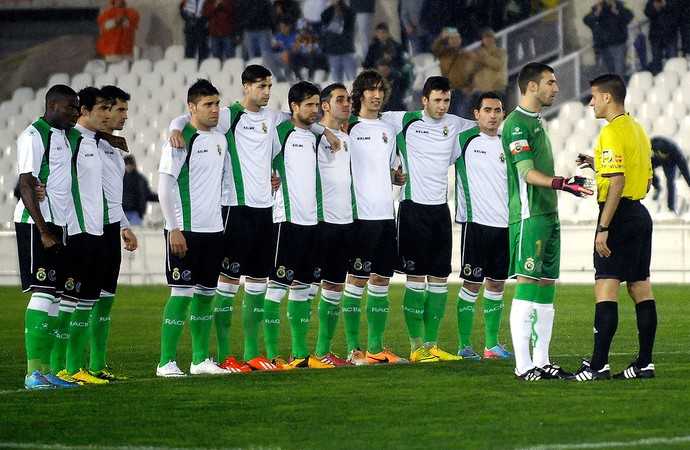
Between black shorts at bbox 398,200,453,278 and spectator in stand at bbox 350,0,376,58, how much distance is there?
12.5 meters

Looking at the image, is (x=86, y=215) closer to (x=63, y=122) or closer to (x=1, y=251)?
(x=63, y=122)

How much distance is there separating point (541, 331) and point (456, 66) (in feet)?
42.7

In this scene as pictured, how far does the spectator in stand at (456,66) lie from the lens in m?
21.6

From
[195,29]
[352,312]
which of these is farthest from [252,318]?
[195,29]

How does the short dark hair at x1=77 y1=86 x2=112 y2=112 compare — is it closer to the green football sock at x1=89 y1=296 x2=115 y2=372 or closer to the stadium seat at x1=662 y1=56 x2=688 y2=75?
the green football sock at x1=89 y1=296 x2=115 y2=372

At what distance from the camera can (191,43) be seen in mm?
26391

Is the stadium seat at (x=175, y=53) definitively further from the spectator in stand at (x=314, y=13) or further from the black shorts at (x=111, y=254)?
the black shorts at (x=111, y=254)

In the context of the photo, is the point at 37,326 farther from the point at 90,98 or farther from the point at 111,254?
the point at 90,98

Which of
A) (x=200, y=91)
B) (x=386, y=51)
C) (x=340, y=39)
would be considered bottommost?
(x=200, y=91)

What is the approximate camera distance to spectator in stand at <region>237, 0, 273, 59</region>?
24688 mm

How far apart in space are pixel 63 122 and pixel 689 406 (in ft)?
15.2

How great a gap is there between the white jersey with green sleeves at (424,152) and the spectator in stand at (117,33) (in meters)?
16.8

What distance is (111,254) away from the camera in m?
10.3

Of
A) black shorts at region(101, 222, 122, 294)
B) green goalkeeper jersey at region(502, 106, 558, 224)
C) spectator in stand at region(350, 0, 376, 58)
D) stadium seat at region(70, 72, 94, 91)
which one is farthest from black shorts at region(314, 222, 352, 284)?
stadium seat at region(70, 72, 94, 91)
